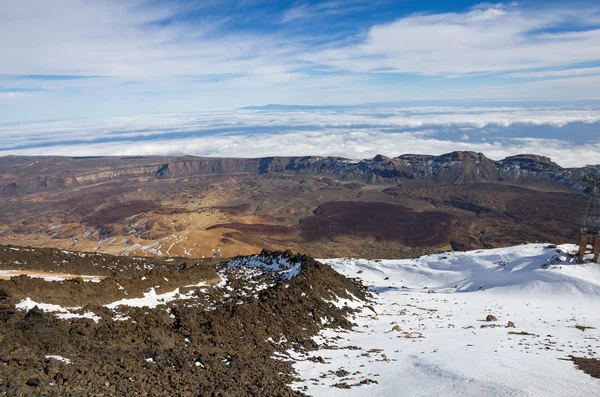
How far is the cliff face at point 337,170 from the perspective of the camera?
14425cm

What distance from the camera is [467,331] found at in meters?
17.7

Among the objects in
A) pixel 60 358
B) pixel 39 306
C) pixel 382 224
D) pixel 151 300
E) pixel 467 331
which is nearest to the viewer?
pixel 60 358

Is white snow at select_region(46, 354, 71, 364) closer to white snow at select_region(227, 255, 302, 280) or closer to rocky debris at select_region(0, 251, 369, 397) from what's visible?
rocky debris at select_region(0, 251, 369, 397)

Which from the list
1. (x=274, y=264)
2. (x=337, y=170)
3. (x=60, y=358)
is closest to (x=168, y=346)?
(x=60, y=358)

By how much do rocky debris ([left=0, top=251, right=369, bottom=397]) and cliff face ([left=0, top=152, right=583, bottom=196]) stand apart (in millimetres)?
143345

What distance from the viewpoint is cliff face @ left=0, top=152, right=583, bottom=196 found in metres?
144

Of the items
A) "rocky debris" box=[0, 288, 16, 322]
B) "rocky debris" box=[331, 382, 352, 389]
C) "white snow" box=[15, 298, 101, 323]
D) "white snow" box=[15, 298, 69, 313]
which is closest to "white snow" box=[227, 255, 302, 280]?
"rocky debris" box=[331, 382, 352, 389]

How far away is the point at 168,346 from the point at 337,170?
163 m

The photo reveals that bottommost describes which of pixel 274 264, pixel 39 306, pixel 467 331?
pixel 467 331

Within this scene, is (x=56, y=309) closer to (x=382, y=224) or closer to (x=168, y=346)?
(x=168, y=346)

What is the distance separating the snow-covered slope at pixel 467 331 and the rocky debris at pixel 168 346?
130cm

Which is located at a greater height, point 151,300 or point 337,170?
point 151,300

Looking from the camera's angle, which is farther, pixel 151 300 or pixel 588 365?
pixel 151 300

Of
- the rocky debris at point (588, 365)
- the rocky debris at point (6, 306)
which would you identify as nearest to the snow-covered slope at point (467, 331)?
the rocky debris at point (588, 365)
